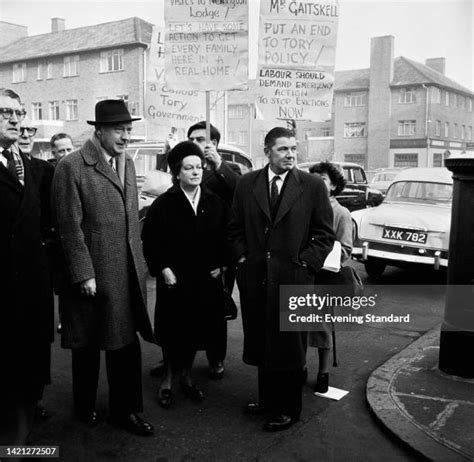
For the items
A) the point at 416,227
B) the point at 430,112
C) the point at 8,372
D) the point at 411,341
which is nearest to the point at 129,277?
the point at 8,372

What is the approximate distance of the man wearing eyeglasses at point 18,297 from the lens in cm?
308

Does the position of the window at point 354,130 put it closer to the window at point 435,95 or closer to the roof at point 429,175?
the window at point 435,95

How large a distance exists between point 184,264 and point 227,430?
119 centimetres

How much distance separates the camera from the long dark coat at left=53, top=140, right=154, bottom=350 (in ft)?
11.9

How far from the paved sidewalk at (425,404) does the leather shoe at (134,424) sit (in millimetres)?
1505

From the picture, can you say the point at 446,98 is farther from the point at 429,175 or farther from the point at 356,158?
the point at 429,175

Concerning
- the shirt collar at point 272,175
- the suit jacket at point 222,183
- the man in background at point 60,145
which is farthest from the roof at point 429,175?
the shirt collar at point 272,175

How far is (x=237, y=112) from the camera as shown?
2229 inches

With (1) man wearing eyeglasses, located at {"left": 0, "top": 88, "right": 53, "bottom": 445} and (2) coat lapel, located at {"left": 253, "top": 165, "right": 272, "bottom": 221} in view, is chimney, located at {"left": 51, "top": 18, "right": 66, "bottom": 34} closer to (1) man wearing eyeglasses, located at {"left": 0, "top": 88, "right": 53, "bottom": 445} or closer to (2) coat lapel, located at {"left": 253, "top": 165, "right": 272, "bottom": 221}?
(2) coat lapel, located at {"left": 253, "top": 165, "right": 272, "bottom": 221}

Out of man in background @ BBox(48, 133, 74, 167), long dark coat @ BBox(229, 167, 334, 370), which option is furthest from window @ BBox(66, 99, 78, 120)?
long dark coat @ BBox(229, 167, 334, 370)

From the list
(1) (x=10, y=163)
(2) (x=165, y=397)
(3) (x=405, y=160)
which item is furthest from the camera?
(3) (x=405, y=160)

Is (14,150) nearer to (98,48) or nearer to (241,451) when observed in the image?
(241,451)

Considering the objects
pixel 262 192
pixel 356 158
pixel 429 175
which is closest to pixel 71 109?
pixel 356 158

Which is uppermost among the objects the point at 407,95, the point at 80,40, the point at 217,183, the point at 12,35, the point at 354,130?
the point at 12,35
